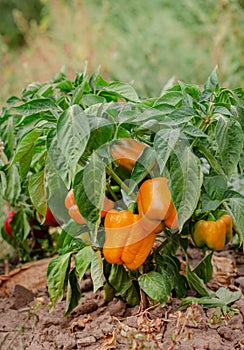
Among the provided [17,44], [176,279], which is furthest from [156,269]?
[17,44]

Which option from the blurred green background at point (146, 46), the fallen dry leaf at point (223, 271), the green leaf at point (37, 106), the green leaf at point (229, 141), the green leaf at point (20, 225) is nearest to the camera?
the green leaf at point (229, 141)

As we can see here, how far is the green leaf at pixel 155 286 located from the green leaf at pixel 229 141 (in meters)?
0.39

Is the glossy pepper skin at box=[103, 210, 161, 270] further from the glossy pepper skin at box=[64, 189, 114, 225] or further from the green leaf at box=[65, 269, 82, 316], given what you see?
the green leaf at box=[65, 269, 82, 316]

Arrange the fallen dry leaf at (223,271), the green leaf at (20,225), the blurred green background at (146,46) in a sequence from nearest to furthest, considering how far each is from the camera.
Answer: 1. the fallen dry leaf at (223,271)
2. the green leaf at (20,225)
3. the blurred green background at (146,46)

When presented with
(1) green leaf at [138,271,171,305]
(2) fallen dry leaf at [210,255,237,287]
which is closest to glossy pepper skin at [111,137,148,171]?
(1) green leaf at [138,271,171,305]

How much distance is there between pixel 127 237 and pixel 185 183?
250 millimetres

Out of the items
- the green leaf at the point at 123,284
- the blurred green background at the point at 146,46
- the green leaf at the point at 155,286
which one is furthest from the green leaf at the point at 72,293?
the blurred green background at the point at 146,46

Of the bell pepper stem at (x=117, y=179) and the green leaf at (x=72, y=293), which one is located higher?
the bell pepper stem at (x=117, y=179)

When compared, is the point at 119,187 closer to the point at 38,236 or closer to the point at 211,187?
the point at 211,187

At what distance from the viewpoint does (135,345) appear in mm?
1333

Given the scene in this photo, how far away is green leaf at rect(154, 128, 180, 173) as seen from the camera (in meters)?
1.35

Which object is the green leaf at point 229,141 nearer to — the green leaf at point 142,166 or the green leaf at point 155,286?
the green leaf at point 142,166

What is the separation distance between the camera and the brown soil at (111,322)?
1487 millimetres

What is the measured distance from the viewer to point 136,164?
4.81ft
